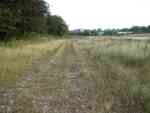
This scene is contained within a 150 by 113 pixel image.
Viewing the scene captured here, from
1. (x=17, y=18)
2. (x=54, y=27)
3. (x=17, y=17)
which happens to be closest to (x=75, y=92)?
(x=17, y=18)

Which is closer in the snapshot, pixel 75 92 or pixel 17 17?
pixel 75 92

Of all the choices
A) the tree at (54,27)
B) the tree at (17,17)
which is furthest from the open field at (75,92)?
the tree at (54,27)

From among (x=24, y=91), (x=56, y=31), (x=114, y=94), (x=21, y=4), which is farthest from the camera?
(x=56, y=31)

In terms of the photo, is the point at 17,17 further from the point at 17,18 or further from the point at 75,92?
the point at 75,92

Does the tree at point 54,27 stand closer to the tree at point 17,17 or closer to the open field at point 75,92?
the tree at point 17,17

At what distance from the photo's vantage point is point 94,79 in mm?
6266

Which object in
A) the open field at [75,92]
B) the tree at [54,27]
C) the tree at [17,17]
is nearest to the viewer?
the open field at [75,92]

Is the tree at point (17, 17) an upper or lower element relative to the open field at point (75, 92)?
upper

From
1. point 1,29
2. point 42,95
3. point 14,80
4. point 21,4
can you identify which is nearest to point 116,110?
point 42,95

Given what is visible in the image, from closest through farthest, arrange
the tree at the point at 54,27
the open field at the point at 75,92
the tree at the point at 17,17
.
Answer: the open field at the point at 75,92 → the tree at the point at 17,17 → the tree at the point at 54,27

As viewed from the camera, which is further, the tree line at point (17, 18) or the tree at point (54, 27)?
the tree at point (54, 27)

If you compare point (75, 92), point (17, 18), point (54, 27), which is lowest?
point (75, 92)

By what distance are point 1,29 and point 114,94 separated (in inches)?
621

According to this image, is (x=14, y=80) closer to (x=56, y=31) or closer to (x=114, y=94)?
(x=114, y=94)
